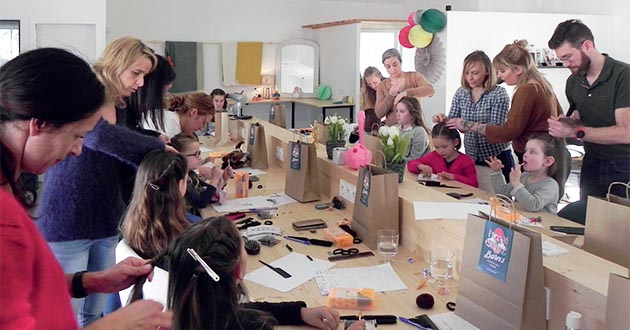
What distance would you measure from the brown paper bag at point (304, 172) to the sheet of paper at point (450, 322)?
131 cm

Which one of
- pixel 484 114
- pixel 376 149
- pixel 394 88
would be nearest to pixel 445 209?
pixel 376 149

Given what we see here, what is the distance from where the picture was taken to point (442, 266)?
5.99 ft

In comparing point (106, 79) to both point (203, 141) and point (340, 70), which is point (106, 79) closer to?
point (203, 141)

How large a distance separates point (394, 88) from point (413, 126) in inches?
26.5

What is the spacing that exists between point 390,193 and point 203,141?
3082 millimetres

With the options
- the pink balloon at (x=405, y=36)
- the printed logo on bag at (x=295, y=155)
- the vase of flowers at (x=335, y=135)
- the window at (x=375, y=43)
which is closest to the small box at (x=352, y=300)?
the printed logo on bag at (x=295, y=155)

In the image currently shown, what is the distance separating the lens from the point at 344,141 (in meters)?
3.07

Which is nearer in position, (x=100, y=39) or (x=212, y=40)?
(x=100, y=39)

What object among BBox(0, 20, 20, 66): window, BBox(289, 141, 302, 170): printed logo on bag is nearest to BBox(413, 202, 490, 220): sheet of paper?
BBox(289, 141, 302, 170): printed logo on bag

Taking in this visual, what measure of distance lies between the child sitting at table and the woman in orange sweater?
1.58 meters

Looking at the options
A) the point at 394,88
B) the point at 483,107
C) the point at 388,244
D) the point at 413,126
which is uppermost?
the point at 394,88

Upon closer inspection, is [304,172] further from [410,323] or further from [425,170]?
[410,323]

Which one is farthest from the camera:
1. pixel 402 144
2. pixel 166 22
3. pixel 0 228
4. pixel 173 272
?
pixel 166 22

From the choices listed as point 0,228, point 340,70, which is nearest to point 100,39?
point 340,70
